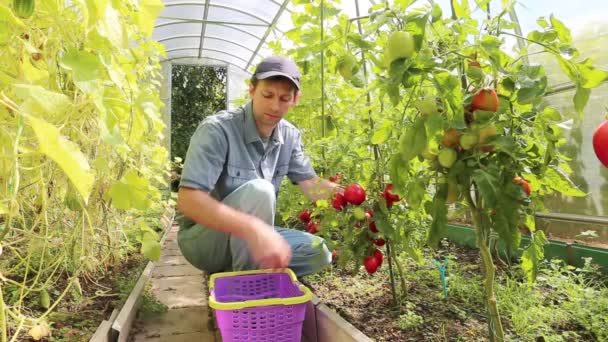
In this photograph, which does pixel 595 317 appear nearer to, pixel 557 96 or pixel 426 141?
pixel 426 141

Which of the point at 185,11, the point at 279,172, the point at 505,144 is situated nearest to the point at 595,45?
the point at 279,172

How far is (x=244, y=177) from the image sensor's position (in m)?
1.94

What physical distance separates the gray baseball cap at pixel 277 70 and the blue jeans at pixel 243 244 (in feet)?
1.35

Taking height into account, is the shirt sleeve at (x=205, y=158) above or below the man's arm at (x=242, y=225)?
above

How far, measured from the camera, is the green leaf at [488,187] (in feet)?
2.71

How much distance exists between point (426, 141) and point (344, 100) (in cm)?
137

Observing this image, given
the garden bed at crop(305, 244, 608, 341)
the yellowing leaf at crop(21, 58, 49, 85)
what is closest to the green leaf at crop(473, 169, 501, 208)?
the garden bed at crop(305, 244, 608, 341)

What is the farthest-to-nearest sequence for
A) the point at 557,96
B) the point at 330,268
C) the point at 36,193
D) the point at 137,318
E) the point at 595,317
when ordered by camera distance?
the point at 557,96
the point at 330,268
the point at 137,318
the point at 595,317
the point at 36,193

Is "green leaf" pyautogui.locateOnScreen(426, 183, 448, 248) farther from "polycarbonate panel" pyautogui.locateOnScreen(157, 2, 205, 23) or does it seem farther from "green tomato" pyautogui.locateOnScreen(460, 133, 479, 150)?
"polycarbonate panel" pyautogui.locateOnScreen(157, 2, 205, 23)

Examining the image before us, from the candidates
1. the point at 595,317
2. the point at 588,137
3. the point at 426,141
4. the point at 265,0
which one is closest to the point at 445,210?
the point at 426,141

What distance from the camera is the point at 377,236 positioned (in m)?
1.52

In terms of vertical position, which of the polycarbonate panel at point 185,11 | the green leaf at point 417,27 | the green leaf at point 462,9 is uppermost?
the polycarbonate panel at point 185,11

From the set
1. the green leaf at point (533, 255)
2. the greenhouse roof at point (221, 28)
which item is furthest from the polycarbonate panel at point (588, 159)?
the greenhouse roof at point (221, 28)

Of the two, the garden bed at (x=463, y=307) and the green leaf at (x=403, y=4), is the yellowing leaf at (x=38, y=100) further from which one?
the garden bed at (x=463, y=307)
